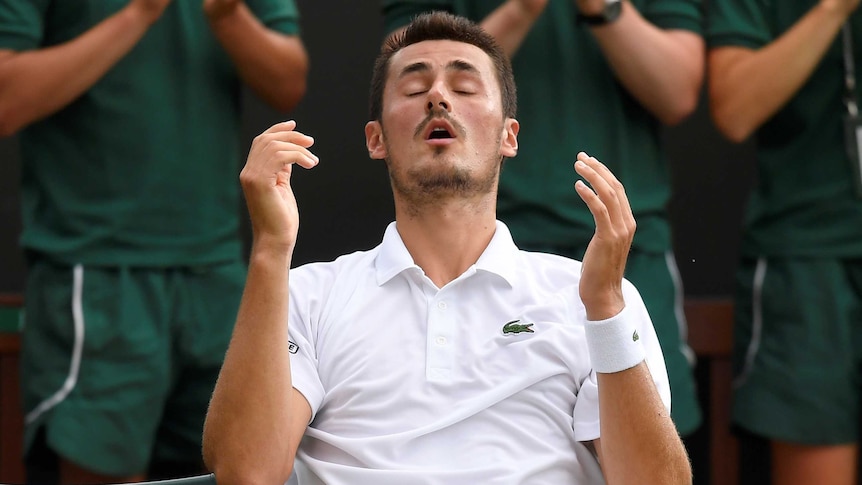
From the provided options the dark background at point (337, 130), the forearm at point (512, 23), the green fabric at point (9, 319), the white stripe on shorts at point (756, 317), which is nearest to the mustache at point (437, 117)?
the forearm at point (512, 23)

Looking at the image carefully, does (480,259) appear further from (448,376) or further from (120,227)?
(120,227)

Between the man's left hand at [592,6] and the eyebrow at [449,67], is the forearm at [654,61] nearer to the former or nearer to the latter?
the man's left hand at [592,6]

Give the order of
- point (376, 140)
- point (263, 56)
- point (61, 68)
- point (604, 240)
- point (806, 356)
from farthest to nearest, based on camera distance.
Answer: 1. point (806, 356)
2. point (263, 56)
3. point (61, 68)
4. point (376, 140)
5. point (604, 240)

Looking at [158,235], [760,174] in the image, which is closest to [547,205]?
[760,174]

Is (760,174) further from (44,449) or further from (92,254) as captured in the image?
(44,449)

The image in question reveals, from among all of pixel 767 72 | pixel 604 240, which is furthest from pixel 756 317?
pixel 604 240

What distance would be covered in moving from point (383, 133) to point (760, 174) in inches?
40.4

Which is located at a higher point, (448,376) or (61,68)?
(61,68)

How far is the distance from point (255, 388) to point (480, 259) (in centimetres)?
38

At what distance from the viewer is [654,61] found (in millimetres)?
2221

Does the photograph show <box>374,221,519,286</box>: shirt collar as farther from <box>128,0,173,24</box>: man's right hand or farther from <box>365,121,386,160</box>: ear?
<box>128,0,173,24</box>: man's right hand

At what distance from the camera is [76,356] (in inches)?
87.2

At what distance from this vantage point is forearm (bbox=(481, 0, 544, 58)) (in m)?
2.16

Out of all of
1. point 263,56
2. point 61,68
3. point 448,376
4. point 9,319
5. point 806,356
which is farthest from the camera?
point 9,319
